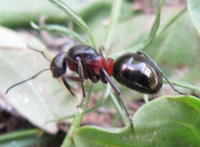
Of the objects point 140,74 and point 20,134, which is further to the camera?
point 20,134

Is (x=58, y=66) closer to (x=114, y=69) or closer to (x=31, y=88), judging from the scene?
(x=31, y=88)

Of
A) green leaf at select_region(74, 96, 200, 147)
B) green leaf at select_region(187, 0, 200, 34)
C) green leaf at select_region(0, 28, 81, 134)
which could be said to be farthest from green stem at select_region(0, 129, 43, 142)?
green leaf at select_region(187, 0, 200, 34)

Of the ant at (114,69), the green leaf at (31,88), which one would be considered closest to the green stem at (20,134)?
the green leaf at (31,88)

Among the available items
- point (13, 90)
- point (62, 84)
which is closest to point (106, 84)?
point (62, 84)

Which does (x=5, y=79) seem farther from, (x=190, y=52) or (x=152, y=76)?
(x=190, y=52)

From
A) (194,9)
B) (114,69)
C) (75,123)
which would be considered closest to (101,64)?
(114,69)

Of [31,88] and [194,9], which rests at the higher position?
[194,9]

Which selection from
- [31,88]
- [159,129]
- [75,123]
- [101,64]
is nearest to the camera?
[159,129]
